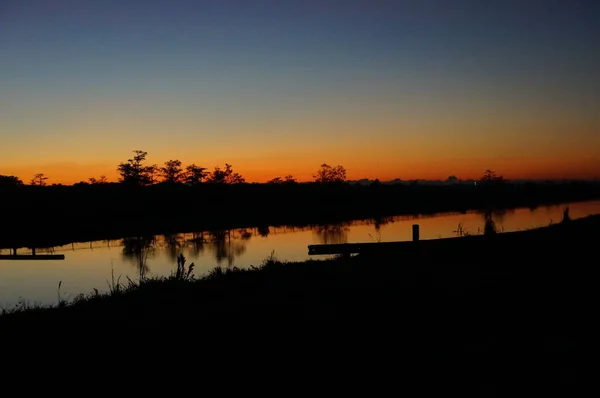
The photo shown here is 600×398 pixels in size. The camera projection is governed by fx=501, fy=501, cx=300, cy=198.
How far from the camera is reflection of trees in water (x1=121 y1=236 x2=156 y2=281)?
84.6ft

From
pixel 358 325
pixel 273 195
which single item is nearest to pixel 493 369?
pixel 358 325

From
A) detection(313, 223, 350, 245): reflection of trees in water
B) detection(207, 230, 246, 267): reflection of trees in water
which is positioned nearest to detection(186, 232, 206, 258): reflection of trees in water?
detection(207, 230, 246, 267): reflection of trees in water

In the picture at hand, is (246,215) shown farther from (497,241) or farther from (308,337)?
(308,337)

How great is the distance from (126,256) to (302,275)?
62.5ft

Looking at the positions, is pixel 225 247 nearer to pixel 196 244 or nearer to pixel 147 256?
pixel 196 244

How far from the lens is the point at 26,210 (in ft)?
161

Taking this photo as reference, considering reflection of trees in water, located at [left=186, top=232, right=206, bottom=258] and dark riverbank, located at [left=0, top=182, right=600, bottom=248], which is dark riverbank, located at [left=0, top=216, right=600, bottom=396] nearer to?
reflection of trees in water, located at [left=186, top=232, right=206, bottom=258]

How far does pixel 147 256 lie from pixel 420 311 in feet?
73.8

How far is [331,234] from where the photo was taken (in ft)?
129

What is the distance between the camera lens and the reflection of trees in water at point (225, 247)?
26359 mm

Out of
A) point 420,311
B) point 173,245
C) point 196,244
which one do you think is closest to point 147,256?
point 173,245

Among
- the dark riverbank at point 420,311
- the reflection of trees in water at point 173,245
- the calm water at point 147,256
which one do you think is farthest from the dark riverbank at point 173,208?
the dark riverbank at point 420,311

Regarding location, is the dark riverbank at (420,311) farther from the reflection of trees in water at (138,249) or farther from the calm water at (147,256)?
the reflection of trees in water at (138,249)

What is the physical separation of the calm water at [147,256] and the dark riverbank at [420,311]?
22.2 ft
